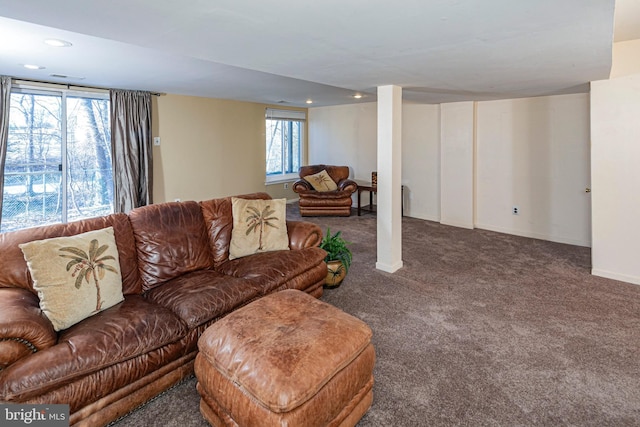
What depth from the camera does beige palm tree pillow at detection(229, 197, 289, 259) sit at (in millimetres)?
2939

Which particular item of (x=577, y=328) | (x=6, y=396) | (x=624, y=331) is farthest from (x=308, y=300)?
(x=624, y=331)

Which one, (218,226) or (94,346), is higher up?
(218,226)

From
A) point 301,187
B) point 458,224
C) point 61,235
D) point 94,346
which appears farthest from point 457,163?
point 94,346

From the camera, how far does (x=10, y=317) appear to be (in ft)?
5.24

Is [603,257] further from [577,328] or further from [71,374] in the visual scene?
[71,374]

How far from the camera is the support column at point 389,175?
3.74 metres

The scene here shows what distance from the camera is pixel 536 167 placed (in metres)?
5.11

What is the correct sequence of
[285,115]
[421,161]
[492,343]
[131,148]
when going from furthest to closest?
[285,115] < [421,161] < [131,148] < [492,343]

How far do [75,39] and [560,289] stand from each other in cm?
458

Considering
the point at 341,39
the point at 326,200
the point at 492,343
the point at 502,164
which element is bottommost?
the point at 492,343

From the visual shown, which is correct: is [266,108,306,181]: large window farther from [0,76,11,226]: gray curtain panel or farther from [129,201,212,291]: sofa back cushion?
[129,201,212,291]: sofa back cushion

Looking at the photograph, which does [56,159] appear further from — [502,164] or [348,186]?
[502,164]

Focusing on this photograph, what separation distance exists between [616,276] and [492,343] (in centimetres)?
211

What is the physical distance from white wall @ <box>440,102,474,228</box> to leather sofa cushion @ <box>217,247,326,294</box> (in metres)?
3.65
